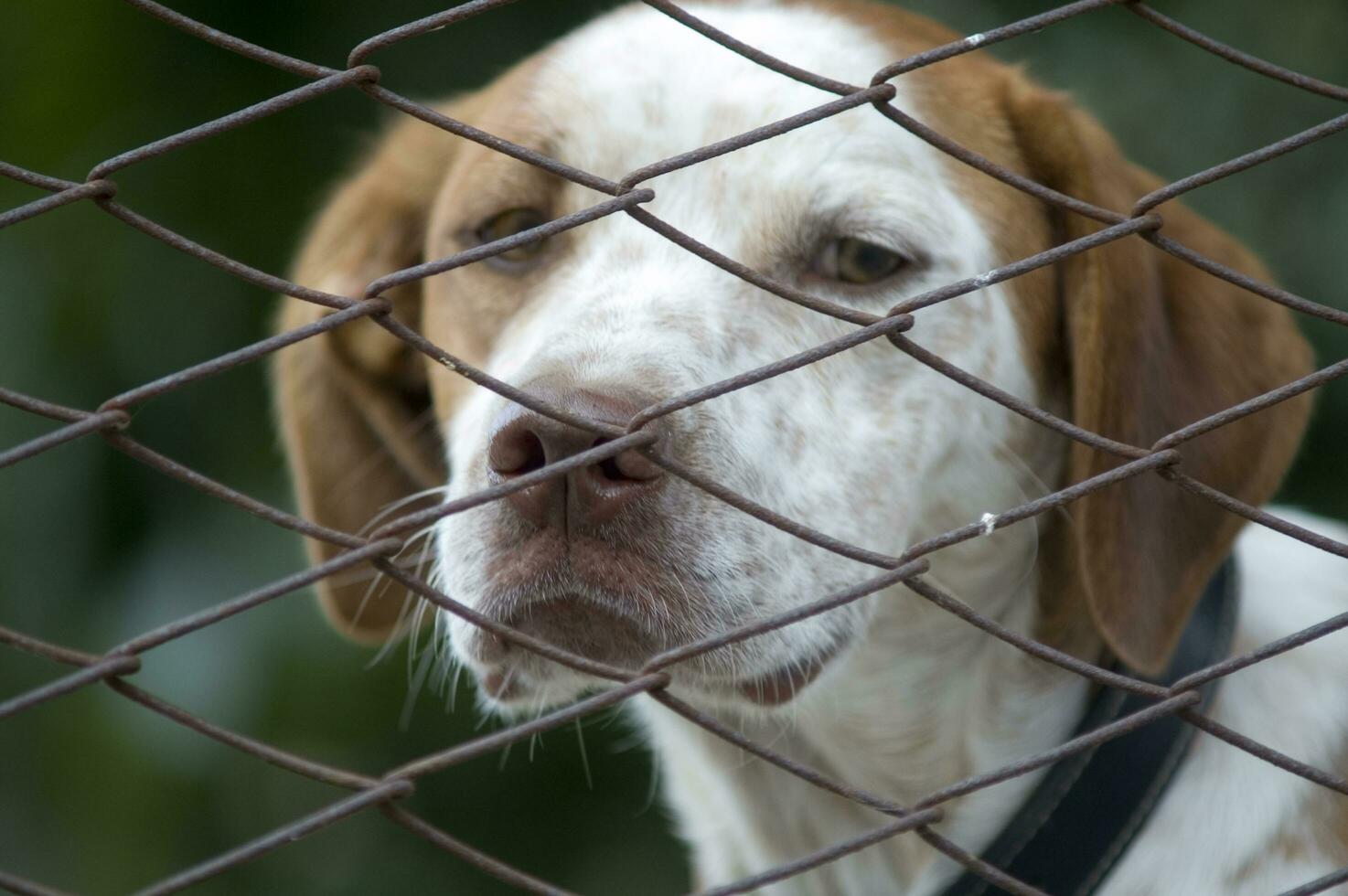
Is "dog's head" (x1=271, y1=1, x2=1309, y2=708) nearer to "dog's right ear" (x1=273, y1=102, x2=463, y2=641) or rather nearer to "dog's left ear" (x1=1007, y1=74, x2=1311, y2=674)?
"dog's left ear" (x1=1007, y1=74, x2=1311, y2=674)

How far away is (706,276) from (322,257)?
3.35ft

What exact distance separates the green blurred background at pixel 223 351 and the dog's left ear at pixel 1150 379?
143 centimetres

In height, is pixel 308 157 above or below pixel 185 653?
above

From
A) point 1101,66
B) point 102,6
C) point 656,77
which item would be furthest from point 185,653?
point 1101,66

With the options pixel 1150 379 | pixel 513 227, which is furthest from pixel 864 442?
pixel 513 227

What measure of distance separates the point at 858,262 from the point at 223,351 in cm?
203

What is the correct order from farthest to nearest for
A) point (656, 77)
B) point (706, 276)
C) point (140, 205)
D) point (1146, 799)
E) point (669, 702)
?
point (140, 205), point (656, 77), point (706, 276), point (1146, 799), point (669, 702)

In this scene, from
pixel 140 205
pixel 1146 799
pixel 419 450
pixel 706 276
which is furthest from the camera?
pixel 140 205

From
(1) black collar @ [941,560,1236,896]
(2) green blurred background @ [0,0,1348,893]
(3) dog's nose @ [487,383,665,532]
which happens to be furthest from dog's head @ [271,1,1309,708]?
(2) green blurred background @ [0,0,1348,893]

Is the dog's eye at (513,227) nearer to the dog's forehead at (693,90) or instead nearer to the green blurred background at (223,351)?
the dog's forehead at (693,90)

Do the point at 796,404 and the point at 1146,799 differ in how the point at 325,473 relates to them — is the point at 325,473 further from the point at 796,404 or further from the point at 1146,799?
the point at 1146,799

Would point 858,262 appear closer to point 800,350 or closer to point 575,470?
point 800,350

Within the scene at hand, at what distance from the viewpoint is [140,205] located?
11.5ft

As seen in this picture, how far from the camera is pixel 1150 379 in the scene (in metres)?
1.99
